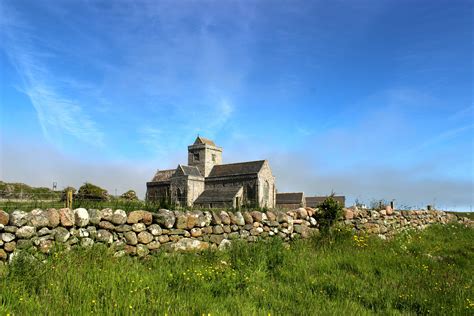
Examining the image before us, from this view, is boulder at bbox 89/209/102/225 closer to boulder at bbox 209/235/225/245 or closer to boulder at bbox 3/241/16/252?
boulder at bbox 3/241/16/252

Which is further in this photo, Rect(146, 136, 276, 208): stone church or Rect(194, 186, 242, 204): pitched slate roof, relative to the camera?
Rect(146, 136, 276, 208): stone church

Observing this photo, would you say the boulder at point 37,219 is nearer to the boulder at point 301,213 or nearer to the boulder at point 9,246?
the boulder at point 9,246

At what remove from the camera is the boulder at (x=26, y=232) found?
682cm

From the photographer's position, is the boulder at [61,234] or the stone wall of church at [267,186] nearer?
the boulder at [61,234]

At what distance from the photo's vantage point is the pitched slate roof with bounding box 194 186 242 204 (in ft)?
194

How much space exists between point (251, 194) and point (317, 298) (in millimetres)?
55694

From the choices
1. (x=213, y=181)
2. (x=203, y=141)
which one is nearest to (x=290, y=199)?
(x=213, y=181)

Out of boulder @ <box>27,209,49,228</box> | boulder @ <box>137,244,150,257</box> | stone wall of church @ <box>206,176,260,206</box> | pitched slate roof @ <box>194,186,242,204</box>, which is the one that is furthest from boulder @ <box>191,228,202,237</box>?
stone wall of church @ <box>206,176,260,206</box>

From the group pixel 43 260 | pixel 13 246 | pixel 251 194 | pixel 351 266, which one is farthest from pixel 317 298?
pixel 251 194

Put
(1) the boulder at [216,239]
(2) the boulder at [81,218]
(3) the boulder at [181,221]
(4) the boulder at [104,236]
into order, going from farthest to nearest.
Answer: (1) the boulder at [216,239] → (3) the boulder at [181,221] → (4) the boulder at [104,236] → (2) the boulder at [81,218]

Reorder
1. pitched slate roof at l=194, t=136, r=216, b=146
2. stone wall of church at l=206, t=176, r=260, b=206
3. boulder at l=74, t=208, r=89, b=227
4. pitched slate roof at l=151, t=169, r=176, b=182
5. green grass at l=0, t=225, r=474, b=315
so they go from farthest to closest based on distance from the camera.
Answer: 1. pitched slate roof at l=194, t=136, r=216, b=146
2. pitched slate roof at l=151, t=169, r=176, b=182
3. stone wall of church at l=206, t=176, r=260, b=206
4. boulder at l=74, t=208, r=89, b=227
5. green grass at l=0, t=225, r=474, b=315

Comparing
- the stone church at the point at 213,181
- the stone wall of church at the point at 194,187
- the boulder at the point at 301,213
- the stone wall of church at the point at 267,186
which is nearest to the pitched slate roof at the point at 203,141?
the stone church at the point at 213,181

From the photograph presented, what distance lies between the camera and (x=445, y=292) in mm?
7059

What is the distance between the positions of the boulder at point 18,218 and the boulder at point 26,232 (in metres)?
0.10
